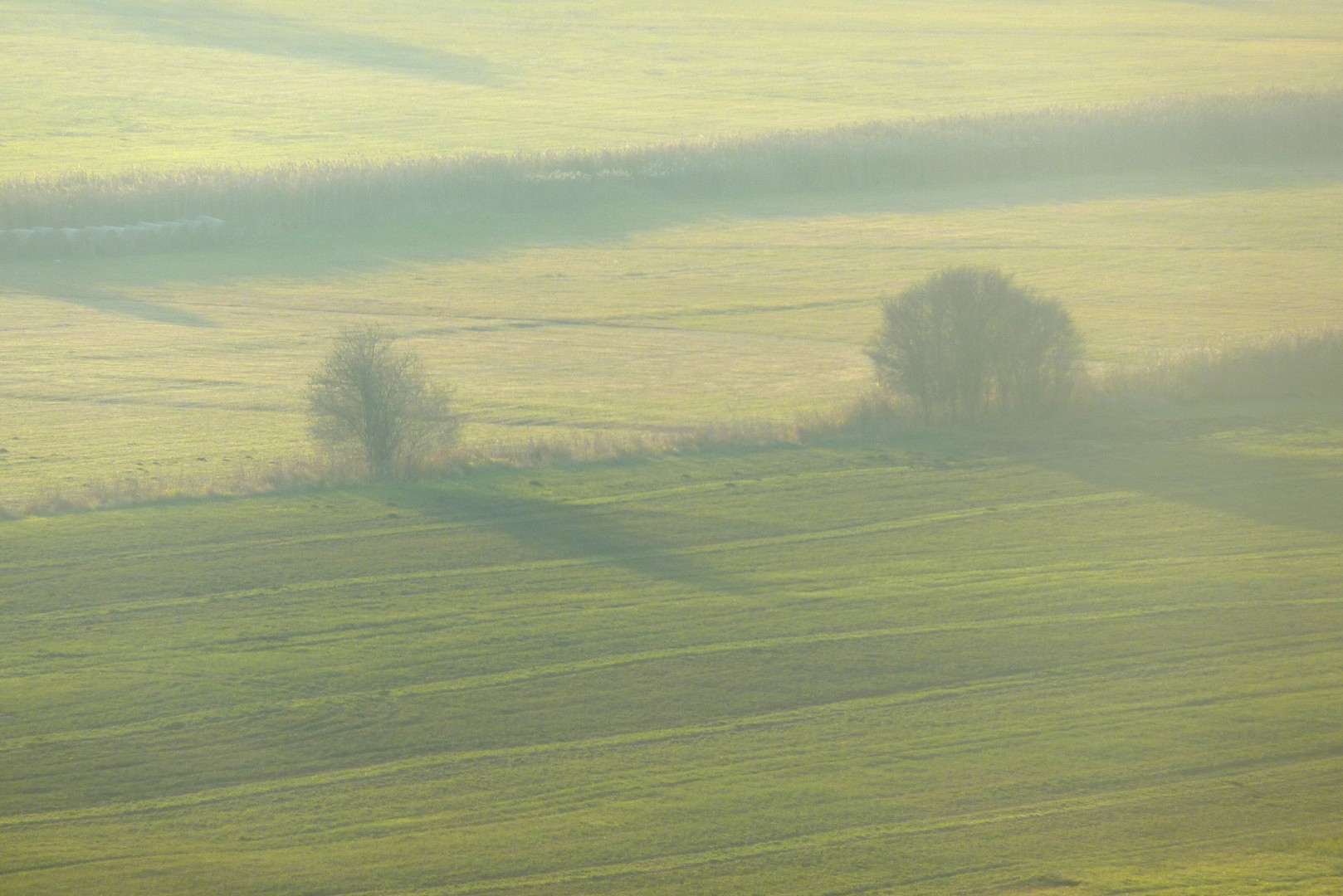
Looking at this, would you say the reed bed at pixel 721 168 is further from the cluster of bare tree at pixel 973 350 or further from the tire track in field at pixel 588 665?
the tire track in field at pixel 588 665

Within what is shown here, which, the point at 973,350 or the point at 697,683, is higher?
the point at 973,350

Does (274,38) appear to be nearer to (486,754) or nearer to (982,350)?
(982,350)

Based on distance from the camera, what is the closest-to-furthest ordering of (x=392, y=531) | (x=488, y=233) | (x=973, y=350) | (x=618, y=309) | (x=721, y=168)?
1. (x=392, y=531)
2. (x=973, y=350)
3. (x=618, y=309)
4. (x=488, y=233)
5. (x=721, y=168)

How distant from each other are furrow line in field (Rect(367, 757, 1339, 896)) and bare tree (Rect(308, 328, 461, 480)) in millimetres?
12643

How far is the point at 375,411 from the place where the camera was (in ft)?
85.6

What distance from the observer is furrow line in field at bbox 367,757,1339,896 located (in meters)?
13.9

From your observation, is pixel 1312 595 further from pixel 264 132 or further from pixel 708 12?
pixel 708 12

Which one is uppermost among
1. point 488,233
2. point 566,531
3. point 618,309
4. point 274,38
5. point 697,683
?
point 274,38

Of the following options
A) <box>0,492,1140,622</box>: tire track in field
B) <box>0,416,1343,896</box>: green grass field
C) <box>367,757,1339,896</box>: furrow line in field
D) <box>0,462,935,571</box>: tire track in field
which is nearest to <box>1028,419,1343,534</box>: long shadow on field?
<box>0,416,1343,896</box>: green grass field

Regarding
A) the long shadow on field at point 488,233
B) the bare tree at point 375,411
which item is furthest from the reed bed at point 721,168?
the bare tree at point 375,411

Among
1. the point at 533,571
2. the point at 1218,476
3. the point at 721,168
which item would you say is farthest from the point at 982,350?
the point at 721,168

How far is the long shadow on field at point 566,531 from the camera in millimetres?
21562

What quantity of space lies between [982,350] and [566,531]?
920 cm

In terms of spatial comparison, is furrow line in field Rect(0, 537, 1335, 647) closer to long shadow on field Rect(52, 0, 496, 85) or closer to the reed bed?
the reed bed
